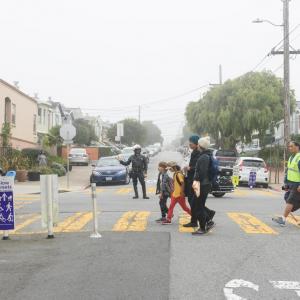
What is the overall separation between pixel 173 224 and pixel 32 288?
5767mm

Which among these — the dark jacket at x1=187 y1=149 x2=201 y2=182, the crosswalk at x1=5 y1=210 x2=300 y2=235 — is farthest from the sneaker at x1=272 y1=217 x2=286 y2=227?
the dark jacket at x1=187 y1=149 x2=201 y2=182

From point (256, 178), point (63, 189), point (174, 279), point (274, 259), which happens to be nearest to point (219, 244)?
point (274, 259)

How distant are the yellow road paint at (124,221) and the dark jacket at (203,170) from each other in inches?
73.9

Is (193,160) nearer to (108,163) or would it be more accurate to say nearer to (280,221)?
(280,221)

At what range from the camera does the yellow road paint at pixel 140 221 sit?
Answer: 11.8 m

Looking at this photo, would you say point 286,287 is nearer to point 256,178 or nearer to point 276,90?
point 256,178

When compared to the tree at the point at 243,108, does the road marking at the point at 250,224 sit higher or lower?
lower

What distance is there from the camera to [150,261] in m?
8.40

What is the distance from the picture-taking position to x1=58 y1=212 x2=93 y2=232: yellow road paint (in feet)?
38.7

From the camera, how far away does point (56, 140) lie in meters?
46.5

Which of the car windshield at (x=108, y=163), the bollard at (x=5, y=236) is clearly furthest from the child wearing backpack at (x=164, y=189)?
the car windshield at (x=108, y=163)

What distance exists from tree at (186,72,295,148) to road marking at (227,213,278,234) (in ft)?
104

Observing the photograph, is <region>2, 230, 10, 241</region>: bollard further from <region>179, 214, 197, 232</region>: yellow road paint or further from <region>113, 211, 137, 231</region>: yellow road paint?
<region>179, 214, 197, 232</region>: yellow road paint

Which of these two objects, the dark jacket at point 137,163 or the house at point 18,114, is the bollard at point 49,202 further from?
the house at point 18,114
